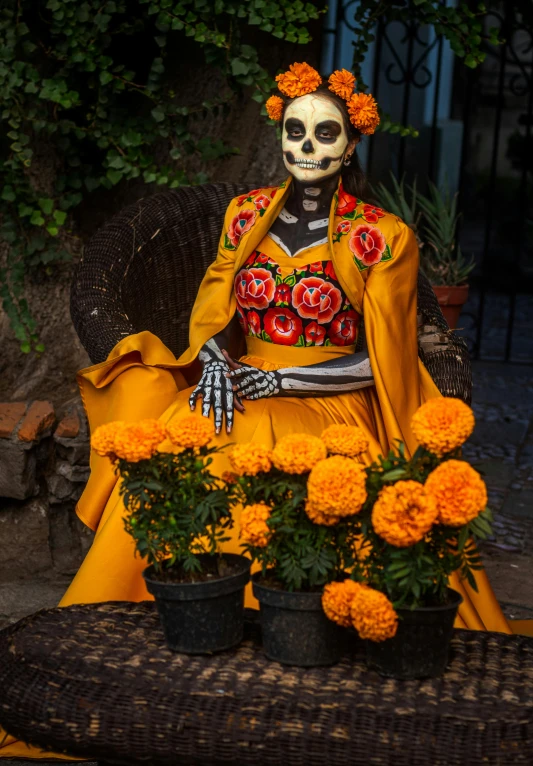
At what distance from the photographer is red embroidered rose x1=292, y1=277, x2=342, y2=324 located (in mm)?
2889

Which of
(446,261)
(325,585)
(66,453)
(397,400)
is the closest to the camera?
(325,585)

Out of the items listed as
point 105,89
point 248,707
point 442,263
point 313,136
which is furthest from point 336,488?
point 442,263

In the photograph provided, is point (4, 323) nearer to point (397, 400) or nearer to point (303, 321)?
point (303, 321)

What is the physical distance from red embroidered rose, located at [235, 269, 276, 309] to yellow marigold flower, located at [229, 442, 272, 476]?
3.83 ft

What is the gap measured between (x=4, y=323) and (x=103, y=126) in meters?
0.86

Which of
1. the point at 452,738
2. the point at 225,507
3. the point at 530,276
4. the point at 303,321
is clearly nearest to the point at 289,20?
the point at 303,321

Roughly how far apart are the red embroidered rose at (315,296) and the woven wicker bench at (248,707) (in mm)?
1232

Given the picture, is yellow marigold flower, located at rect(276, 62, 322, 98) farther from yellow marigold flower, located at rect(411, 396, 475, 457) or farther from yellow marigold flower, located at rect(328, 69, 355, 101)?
yellow marigold flower, located at rect(411, 396, 475, 457)

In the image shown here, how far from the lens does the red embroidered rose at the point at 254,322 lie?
9.77 ft

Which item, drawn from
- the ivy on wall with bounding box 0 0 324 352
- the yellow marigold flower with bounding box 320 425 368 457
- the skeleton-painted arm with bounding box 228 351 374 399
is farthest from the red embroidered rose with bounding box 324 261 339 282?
the ivy on wall with bounding box 0 0 324 352

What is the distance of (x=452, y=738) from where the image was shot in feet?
5.32

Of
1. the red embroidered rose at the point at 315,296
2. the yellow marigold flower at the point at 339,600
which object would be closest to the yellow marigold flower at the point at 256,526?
the yellow marigold flower at the point at 339,600

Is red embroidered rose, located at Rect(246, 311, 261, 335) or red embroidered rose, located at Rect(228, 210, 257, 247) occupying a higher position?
red embroidered rose, located at Rect(228, 210, 257, 247)

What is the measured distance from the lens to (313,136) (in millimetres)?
2820
